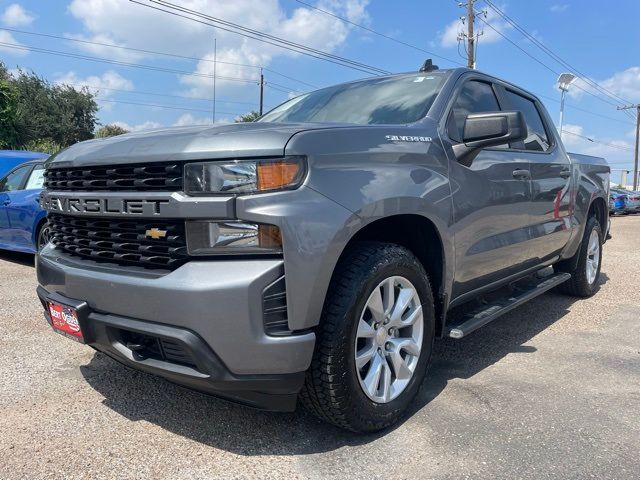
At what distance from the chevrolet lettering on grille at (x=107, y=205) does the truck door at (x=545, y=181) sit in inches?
112

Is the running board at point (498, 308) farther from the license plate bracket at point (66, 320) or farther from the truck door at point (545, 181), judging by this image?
the license plate bracket at point (66, 320)

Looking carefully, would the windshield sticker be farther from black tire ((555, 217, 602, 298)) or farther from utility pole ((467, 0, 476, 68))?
utility pole ((467, 0, 476, 68))

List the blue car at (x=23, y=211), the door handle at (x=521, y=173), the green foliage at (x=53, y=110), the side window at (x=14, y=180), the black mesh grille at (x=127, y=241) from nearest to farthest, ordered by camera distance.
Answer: the black mesh grille at (x=127, y=241) < the door handle at (x=521, y=173) < the blue car at (x=23, y=211) < the side window at (x=14, y=180) < the green foliage at (x=53, y=110)

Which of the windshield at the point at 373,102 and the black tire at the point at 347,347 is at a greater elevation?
the windshield at the point at 373,102

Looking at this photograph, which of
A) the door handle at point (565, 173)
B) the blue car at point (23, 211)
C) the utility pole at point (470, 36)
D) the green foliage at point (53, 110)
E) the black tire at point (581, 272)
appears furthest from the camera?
the green foliage at point (53, 110)

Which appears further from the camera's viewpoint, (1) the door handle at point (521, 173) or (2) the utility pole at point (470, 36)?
(2) the utility pole at point (470, 36)

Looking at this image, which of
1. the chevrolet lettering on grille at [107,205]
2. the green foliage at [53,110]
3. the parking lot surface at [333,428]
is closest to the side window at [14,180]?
the parking lot surface at [333,428]

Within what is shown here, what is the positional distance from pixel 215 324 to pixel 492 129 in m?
1.86

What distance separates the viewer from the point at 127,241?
7.68 ft

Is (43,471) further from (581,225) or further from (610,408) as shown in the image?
(581,225)

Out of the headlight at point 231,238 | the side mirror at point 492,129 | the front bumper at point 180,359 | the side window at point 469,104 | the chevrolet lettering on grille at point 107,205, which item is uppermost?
the side window at point 469,104

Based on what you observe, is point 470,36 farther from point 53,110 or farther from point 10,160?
point 53,110

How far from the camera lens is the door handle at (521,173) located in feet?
12.1

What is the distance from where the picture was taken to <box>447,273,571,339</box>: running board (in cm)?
306
